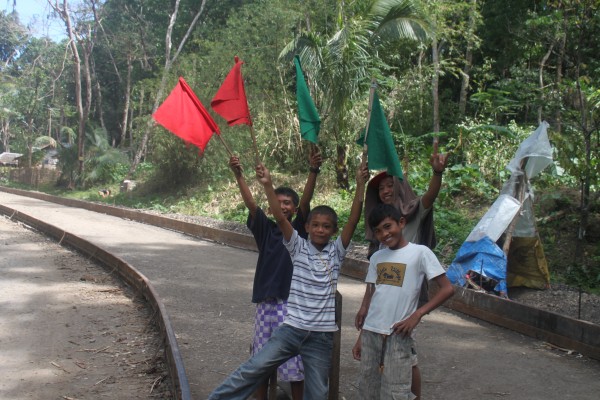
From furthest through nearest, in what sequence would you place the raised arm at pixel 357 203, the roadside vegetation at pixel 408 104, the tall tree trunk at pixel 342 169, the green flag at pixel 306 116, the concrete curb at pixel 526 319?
the tall tree trunk at pixel 342 169 → the roadside vegetation at pixel 408 104 → the concrete curb at pixel 526 319 → the green flag at pixel 306 116 → the raised arm at pixel 357 203

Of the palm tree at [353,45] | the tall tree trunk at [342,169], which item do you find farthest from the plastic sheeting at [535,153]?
the tall tree trunk at [342,169]

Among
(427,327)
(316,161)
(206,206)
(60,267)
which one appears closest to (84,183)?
(206,206)

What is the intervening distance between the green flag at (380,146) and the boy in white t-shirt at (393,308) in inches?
23.8

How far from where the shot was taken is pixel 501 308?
24.4ft

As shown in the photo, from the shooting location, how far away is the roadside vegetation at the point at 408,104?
400 inches

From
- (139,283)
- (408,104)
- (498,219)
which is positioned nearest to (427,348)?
(498,219)

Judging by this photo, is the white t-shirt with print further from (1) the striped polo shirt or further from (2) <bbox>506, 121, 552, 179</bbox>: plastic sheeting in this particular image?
(2) <bbox>506, 121, 552, 179</bbox>: plastic sheeting

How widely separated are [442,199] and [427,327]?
6.95 meters

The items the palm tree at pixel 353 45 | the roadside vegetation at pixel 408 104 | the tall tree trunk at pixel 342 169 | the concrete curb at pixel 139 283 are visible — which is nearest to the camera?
the concrete curb at pixel 139 283

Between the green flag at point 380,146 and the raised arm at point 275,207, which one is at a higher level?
the green flag at point 380,146

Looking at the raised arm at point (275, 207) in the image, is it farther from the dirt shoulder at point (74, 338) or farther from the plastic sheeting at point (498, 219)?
the plastic sheeting at point (498, 219)

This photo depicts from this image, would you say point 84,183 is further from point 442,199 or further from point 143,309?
point 143,309

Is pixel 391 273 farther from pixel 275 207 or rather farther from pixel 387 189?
pixel 387 189

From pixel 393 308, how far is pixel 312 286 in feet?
1.60
